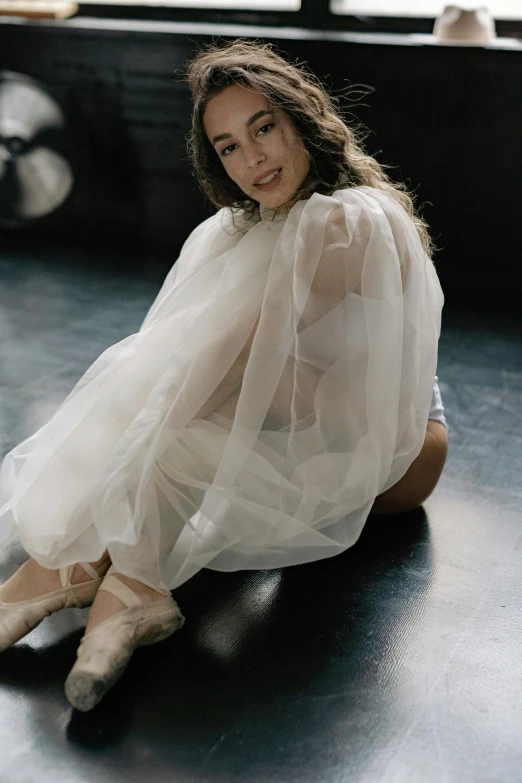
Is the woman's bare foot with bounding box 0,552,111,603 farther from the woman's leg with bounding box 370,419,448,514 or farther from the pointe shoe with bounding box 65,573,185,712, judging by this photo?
the woman's leg with bounding box 370,419,448,514

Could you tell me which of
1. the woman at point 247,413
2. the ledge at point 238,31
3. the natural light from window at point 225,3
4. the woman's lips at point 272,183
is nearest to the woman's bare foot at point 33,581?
the woman at point 247,413

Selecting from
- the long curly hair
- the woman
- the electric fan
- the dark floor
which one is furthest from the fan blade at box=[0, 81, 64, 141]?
the woman

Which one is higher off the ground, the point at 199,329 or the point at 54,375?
the point at 199,329

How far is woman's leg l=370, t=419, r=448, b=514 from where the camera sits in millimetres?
2088

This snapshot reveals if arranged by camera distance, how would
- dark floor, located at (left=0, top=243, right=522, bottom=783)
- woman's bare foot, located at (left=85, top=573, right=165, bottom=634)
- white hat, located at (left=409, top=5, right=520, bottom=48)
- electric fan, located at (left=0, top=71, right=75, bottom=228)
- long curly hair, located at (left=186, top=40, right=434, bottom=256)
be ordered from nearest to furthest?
dark floor, located at (left=0, top=243, right=522, bottom=783) → woman's bare foot, located at (left=85, top=573, right=165, bottom=634) → long curly hair, located at (left=186, top=40, right=434, bottom=256) → white hat, located at (left=409, top=5, right=520, bottom=48) → electric fan, located at (left=0, top=71, right=75, bottom=228)

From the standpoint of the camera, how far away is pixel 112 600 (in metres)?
1.62

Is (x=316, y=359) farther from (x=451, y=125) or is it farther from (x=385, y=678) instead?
(x=451, y=125)

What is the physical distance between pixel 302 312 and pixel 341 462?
298mm

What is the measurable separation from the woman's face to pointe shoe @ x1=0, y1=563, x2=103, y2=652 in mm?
846

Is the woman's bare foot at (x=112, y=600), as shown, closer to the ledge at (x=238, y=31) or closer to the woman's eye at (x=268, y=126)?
the woman's eye at (x=268, y=126)

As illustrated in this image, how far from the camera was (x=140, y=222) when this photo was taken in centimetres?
446

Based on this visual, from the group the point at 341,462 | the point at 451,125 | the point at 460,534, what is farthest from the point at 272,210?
the point at 451,125

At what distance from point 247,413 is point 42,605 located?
0.51 metres

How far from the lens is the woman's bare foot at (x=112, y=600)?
5.24 ft
